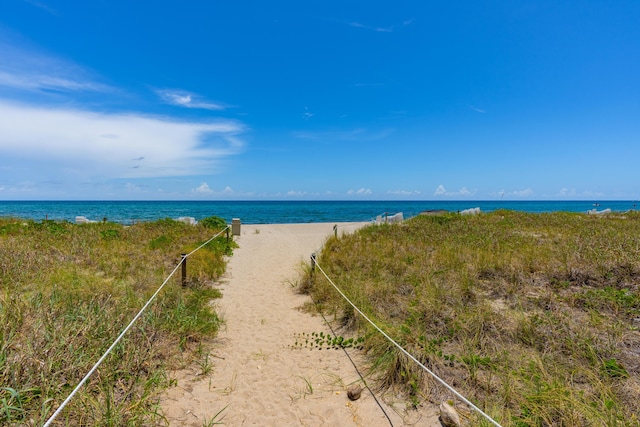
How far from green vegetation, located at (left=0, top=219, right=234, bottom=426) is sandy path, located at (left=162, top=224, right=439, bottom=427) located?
38cm

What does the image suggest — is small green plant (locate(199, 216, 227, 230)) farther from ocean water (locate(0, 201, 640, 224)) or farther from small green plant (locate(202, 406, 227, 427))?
small green plant (locate(202, 406, 227, 427))

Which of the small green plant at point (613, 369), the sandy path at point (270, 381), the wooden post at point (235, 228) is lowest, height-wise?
the sandy path at point (270, 381)

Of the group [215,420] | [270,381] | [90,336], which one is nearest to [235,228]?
[90,336]

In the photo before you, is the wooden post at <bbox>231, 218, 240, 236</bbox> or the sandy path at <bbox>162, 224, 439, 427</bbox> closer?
the sandy path at <bbox>162, 224, 439, 427</bbox>

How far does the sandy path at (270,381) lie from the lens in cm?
398

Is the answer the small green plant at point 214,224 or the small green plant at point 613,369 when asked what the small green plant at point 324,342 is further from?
the small green plant at point 214,224

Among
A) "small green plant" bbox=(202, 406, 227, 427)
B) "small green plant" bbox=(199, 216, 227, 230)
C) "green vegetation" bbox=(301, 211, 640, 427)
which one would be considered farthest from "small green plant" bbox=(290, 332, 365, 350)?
"small green plant" bbox=(199, 216, 227, 230)

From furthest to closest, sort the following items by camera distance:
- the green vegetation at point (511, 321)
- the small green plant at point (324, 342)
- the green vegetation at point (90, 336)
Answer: the small green plant at point (324, 342)
the green vegetation at point (511, 321)
the green vegetation at point (90, 336)

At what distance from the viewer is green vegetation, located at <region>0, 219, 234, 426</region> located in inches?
136

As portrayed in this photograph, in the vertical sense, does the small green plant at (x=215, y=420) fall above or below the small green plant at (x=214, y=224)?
below

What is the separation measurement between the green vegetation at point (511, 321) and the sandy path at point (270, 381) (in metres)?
0.60

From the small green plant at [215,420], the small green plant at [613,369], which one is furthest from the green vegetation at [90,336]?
the small green plant at [613,369]

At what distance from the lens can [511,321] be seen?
5648 mm

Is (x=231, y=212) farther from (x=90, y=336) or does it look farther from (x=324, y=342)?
(x=90, y=336)
